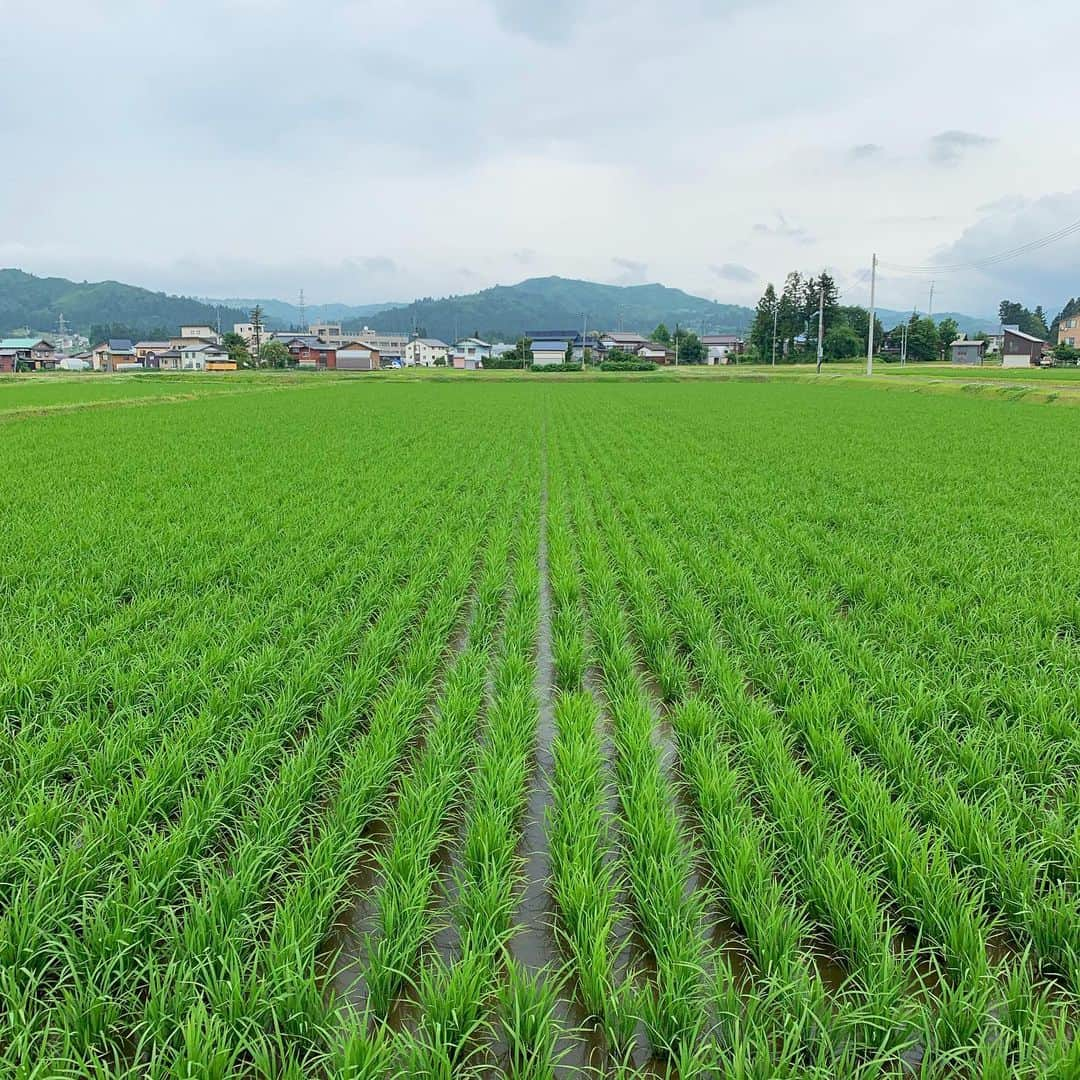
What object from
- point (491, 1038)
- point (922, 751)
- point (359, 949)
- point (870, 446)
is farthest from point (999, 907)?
point (870, 446)

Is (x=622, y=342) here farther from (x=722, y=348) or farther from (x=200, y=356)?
(x=200, y=356)

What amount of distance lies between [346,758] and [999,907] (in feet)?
8.97

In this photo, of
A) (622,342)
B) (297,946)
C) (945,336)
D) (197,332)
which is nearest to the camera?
(297,946)

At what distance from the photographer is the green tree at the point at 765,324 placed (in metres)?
75.3

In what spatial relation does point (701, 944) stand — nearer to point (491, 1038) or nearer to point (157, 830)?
point (491, 1038)

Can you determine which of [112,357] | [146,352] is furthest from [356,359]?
[112,357]

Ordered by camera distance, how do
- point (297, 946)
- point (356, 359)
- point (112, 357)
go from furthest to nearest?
point (112, 357)
point (356, 359)
point (297, 946)

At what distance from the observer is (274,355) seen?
247 feet

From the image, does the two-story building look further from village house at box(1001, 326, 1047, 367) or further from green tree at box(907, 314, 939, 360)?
green tree at box(907, 314, 939, 360)

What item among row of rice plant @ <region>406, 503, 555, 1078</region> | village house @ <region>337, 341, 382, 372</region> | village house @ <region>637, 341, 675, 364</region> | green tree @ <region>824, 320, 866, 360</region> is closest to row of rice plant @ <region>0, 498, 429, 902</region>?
row of rice plant @ <region>406, 503, 555, 1078</region>

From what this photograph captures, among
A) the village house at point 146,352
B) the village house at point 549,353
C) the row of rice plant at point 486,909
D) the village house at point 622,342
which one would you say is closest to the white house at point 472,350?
the village house at point 549,353

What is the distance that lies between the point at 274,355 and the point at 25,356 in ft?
96.7

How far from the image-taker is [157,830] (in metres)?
2.90

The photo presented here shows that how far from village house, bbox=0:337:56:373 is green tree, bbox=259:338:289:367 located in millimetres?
22881
